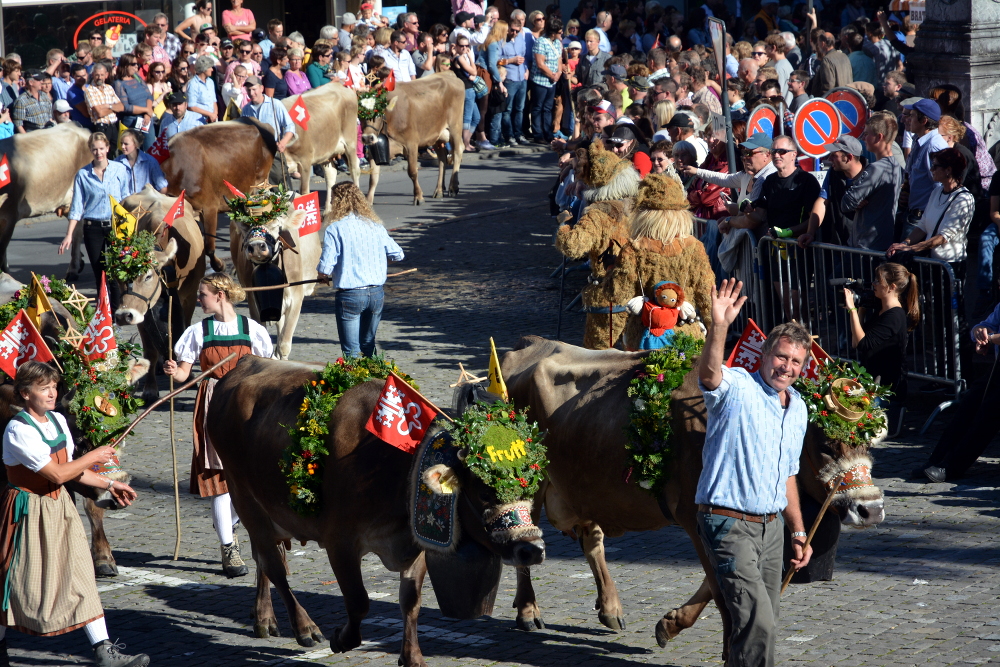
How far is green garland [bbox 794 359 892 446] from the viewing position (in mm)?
5781

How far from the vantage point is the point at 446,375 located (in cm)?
1161

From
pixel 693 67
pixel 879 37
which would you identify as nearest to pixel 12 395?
pixel 693 67

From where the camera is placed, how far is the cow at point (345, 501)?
18.5 ft

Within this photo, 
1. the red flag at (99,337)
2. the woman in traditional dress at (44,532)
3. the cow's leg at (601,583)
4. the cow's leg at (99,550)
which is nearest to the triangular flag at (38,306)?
the red flag at (99,337)

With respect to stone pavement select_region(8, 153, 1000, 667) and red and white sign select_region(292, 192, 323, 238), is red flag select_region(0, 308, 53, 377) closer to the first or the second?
stone pavement select_region(8, 153, 1000, 667)

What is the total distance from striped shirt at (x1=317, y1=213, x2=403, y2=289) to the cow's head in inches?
65.0

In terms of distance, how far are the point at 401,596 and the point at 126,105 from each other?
14290 mm

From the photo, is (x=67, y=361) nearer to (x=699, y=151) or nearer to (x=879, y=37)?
(x=699, y=151)

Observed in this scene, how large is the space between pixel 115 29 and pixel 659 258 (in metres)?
16.8

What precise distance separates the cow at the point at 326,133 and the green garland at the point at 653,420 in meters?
12.8

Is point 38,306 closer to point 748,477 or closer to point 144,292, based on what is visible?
point 144,292

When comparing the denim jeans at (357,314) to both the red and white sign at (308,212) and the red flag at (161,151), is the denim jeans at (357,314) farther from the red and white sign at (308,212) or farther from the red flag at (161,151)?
the red flag at (161,151)

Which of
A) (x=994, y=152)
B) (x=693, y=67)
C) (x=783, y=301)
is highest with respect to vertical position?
(x=693, y=67)

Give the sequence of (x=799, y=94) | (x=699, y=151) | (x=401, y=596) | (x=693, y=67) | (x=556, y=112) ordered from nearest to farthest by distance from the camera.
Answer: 1. (x=401, y=596)
2. (x=699, y=151)
3. (x=799, y=94)
4. (x=693, y=67)
5. (x=556, y=112)
